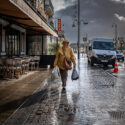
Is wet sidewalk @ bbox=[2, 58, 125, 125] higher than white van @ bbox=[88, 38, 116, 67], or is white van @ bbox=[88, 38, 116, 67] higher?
white van @ bbox=[88, 38, 116, 67]

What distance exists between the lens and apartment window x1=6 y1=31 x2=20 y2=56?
15.6 m

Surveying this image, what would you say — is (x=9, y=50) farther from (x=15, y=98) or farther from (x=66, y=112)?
(x=66, y=112)

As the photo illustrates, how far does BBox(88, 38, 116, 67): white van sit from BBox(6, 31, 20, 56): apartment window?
21.7 ft

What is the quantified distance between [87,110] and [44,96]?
1.95 meters

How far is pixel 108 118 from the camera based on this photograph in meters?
4.55

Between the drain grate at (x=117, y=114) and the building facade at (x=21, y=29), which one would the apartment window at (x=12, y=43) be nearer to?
the building facade at (x=21, y=29)

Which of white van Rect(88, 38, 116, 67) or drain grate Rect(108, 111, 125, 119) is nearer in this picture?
drain grate Rect(108, 111, 125, 119)

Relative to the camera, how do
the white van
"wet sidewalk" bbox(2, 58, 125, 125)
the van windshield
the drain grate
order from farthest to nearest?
1. the van windshield
2. the white van
3. the drain grate
4. "wet sidewalk" bbox(2, 58, 125, 125)

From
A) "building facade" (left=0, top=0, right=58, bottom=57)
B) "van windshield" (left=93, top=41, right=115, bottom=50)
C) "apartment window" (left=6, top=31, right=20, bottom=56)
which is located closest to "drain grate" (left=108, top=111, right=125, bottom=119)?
"building facade" (left=0, top=0, right=58, bottom=57)

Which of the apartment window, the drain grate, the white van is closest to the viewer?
the drain grate

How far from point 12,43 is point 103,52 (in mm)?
7777

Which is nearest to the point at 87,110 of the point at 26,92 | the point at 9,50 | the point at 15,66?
the point at 26,92

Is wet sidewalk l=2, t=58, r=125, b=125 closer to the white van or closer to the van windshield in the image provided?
the white van

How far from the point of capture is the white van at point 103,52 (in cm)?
1953
